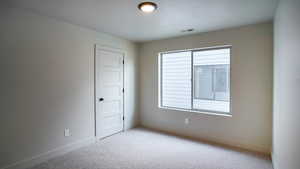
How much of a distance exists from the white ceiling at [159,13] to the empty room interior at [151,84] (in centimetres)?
2

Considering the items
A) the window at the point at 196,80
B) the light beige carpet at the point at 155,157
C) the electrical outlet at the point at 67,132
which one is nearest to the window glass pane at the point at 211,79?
the window at the point at 196,80

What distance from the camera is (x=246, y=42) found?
3174 mm

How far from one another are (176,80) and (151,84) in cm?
73

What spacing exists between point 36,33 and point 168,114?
3.26 m

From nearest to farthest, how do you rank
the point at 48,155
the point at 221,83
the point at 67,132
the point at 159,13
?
1. the point at 159,13
2. the point at 48,155
3. the point at 67,132
4. the point at 221,83

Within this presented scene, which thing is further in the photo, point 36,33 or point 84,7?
point 36,33

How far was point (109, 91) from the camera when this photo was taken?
12.9ft

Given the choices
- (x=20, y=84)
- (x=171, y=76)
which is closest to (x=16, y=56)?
(x=20, y=84)

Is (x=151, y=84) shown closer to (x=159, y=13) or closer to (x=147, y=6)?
(x=159, y=13)

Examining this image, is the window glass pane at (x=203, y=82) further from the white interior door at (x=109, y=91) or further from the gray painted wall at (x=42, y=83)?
the gray painted wall at (x=42, y=83)

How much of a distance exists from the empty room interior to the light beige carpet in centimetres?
2

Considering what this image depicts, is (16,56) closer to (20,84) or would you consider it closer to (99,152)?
(20,84)

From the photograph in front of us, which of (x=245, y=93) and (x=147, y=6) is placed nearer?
(x=147, y=6)

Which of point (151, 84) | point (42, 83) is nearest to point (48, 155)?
point (42, 83)
